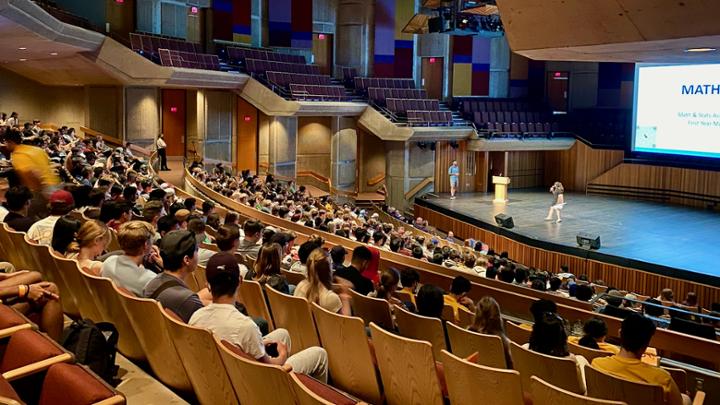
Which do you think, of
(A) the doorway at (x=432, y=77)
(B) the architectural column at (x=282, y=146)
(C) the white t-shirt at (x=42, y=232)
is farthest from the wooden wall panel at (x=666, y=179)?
(C) the white t-shirt at (x=42, y=232)

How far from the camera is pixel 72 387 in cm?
243

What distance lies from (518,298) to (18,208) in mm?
4199

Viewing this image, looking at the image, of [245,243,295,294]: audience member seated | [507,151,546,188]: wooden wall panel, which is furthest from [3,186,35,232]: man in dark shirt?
[507,151,546,188]: wooden wall panel

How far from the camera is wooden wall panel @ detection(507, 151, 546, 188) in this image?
2342 cm

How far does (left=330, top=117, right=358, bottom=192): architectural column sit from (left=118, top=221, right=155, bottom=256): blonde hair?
18103 millimetres

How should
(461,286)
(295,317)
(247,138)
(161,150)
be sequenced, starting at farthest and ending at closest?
(247,138), (161,150), (461,286), (295,317)

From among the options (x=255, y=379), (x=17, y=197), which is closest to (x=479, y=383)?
(x=255, y=379)

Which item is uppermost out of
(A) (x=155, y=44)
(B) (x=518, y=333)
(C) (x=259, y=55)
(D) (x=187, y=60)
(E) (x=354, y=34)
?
(E) (x=354, y=34)

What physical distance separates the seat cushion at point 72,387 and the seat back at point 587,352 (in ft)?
8.98

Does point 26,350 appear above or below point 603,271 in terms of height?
above

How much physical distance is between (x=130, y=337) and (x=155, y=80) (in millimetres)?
12632

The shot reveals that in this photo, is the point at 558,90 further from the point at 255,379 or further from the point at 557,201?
the point at 255,379

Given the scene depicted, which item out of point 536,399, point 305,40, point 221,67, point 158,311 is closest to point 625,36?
point 536,399

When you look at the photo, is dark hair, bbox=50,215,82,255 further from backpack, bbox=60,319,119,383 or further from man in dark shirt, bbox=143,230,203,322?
backpack, bbox=60,319,119,383
